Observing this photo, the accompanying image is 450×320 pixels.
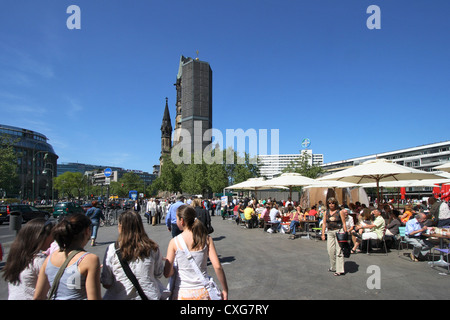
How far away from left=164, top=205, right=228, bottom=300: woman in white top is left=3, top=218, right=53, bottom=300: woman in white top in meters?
1.35

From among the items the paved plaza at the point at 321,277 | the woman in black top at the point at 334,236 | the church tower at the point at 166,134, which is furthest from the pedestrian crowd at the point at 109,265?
the church tower at the point at 166,134

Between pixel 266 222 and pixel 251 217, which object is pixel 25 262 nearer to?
pixel 266 222

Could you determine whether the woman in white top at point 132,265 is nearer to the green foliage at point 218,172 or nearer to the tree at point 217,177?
the green foliage at point 218,172

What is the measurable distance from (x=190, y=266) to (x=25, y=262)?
168 cm

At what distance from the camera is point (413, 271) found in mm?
6961

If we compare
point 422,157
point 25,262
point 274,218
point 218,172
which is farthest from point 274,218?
point 422,157

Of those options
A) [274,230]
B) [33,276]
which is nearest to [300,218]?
[274,230]

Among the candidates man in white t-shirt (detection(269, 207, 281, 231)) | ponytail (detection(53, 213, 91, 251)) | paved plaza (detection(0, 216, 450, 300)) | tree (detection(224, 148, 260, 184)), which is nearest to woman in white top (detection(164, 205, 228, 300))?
ponytail (detection(53, 213, 91, 251))

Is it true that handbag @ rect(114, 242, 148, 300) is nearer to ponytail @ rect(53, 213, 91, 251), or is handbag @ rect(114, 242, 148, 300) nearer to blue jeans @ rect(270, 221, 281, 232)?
ponytail @ rect(53, 213, 91, 251)

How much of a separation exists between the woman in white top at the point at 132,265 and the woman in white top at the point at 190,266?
6.8 inches

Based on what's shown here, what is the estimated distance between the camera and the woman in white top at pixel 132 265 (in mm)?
2846

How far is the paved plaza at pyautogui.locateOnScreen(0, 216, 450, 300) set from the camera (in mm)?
5340

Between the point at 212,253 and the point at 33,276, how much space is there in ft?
6.01

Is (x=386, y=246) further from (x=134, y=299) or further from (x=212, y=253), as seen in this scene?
(x=134, y=299)
